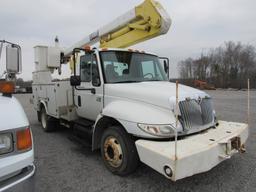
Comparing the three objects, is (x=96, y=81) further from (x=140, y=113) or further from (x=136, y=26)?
(x=136, y=26)

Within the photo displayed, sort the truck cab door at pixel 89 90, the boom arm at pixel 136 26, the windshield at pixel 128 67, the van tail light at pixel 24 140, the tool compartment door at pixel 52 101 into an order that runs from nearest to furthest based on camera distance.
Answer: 1. the van tail light at pixel 24 140
2. the windshield at pixel 128 67
3. the truck cab door at pixel 89 90
4. the boom arm at pixel 136 26
5. the tool compartment door at pixel 52 101

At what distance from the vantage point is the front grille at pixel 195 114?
11.4 feet

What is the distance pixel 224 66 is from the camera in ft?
195

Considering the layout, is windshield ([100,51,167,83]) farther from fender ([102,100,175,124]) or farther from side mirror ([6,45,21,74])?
side mirror ([6,45,21,74])

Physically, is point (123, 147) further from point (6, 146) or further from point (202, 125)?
point (6, 146)

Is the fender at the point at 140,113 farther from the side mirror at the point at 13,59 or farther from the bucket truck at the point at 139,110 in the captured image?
the side mirror at the point at 13,59

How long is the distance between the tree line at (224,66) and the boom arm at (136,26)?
159ft

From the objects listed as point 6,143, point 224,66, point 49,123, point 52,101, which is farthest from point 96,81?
point 224,66

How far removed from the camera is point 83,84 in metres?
5.17

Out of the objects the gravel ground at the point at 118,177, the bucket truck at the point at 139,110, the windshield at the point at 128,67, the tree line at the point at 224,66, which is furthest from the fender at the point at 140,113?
the tree line at the point at 224,66

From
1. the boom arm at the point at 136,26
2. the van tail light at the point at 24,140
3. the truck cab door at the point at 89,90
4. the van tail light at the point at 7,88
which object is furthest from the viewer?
the boom arm at the point at 136,26

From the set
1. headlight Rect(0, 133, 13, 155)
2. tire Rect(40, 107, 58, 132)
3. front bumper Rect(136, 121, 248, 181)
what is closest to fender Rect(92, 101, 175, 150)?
front bumper Rect(136, 121, 248, 181)

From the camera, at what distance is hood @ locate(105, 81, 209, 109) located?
3.50m

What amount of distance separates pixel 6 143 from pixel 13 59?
55.8 inches
